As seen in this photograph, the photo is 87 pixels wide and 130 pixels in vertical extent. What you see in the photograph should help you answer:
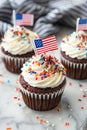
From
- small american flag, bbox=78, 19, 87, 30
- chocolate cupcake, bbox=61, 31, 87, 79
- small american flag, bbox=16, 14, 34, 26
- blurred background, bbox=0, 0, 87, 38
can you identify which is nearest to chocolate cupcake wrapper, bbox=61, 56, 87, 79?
chocolate cupcake, bbox=61, 31, 87, 79

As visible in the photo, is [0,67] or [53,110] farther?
[0,67]

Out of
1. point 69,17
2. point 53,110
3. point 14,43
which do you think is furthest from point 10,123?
point 69,17

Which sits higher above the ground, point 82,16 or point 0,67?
point 82,16

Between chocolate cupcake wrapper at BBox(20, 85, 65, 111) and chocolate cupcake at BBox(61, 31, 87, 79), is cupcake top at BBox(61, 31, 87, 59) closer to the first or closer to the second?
chocolate cupcake at BBox(61, 31, 87, 79)

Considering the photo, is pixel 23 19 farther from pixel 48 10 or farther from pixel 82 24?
pixel 48 10

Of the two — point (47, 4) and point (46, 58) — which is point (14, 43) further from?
point (47, 4)

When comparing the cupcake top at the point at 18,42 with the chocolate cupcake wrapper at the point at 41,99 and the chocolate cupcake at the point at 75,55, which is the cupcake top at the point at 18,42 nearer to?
the chocolate cupcake at the point at 75,55

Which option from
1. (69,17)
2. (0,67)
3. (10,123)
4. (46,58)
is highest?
(69,17)
